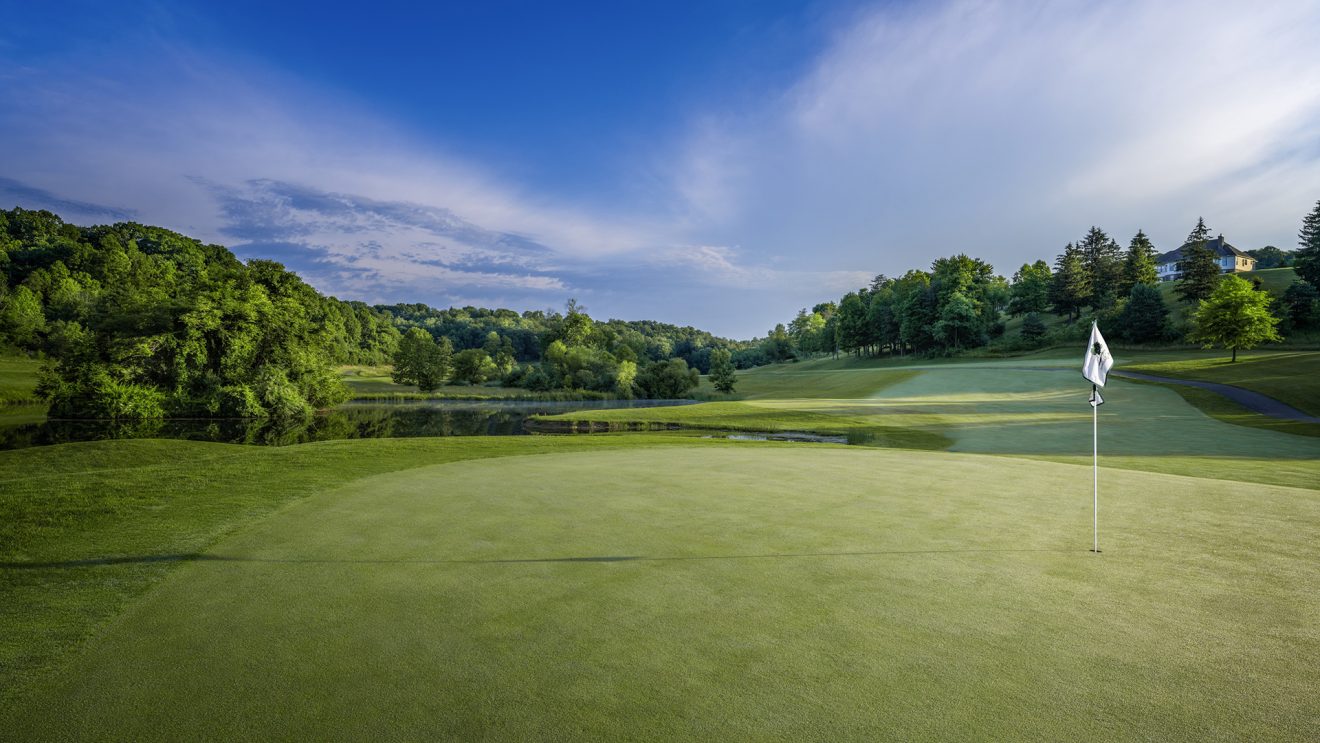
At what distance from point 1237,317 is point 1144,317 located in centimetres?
1717

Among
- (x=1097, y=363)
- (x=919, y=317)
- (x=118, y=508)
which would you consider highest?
(x=919, y=317)

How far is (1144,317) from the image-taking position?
61094mm

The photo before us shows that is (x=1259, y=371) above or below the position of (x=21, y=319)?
below

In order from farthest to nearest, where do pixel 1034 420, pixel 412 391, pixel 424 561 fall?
pixel 412 391 → pixel 1034 420 → pixel 424 561

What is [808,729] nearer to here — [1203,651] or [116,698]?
[1203,651]

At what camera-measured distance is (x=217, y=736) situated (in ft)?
10.4

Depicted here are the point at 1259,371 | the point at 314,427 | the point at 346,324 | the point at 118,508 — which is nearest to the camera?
the point at 118,508

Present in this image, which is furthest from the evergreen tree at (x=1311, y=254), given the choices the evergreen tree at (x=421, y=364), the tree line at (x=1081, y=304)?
the evergreen tree at (x=421, y=364)

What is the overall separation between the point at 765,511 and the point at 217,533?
7.63 metres

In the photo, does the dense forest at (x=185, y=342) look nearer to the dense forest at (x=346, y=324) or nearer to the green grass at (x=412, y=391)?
the dense forest at (x=346, y=324)

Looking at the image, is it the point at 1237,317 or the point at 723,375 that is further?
the point at 723,375

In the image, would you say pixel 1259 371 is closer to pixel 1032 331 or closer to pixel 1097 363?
pixel 1032 331

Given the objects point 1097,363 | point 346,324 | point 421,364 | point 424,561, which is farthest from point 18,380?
point 1097,363

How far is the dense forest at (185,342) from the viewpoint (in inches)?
1388
